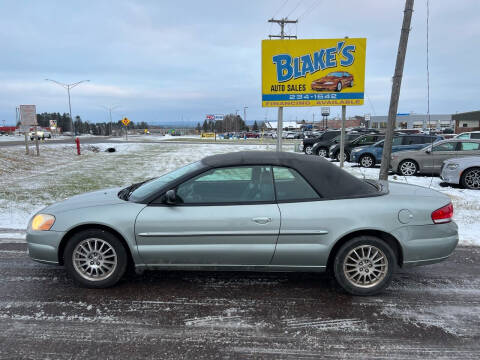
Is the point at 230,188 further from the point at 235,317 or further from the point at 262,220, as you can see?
the point at 235,317

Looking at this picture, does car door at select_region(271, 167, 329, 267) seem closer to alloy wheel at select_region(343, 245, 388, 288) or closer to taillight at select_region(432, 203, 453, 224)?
alloy wheel at select_region(343, 245, 388, 288)

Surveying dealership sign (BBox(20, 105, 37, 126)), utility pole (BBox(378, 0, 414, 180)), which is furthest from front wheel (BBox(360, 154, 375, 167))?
dealership sign (BBox(20, 105, 37, 126))

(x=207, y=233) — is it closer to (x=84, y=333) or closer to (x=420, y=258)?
(x=84, y=333)

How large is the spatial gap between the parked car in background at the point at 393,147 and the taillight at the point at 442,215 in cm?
1208

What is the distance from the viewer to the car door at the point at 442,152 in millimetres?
12008

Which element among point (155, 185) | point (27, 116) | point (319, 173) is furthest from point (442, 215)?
point (27, 116)

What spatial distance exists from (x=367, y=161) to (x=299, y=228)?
13463 millimetres

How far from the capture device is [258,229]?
359 cm

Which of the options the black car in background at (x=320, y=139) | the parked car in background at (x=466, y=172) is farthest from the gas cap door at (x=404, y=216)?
the black car in background at (x=320, y=139)

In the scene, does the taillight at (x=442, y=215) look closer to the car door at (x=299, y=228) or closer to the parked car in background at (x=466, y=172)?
the car door at (x=299, y=228)

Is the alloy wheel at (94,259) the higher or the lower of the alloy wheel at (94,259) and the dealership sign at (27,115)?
the lower

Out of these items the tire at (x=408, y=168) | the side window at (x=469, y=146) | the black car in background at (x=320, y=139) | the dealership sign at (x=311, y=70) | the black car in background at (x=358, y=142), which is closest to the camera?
the side window at (x=469, y=146)

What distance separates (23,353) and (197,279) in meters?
1.84

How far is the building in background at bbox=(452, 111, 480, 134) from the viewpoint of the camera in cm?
6312
